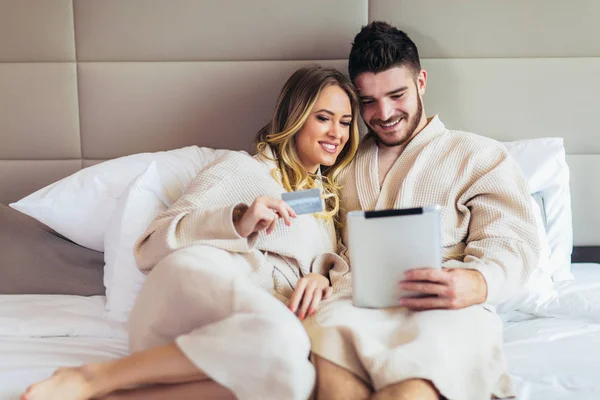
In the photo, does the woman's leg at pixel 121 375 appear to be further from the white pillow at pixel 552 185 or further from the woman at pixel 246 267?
the white pillow at pixel 552 185

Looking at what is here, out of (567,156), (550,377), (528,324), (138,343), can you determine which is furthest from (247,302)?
(567,156)

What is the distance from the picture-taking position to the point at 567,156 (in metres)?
2.08

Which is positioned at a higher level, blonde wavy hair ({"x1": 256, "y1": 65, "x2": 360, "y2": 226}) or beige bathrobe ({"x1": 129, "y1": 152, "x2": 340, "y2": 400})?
blonde wavy hair ({"x1": 256, "y1": 65, "x2": 360, "y2": 226})

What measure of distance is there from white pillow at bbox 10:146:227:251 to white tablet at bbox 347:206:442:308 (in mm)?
695

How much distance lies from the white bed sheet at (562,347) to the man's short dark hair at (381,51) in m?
0.74

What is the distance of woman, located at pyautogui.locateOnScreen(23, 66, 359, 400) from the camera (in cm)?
118

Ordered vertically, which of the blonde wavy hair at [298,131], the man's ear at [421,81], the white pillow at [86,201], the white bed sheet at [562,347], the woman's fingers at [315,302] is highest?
the man's ear at [421,81]

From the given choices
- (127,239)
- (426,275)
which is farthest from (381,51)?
(127,239)

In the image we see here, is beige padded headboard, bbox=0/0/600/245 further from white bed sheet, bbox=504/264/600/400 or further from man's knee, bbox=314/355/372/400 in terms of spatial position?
man's knee, bbox=314/355/372/400

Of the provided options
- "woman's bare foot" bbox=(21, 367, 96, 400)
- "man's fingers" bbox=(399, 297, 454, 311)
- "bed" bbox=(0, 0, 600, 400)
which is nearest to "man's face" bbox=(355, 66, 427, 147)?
"bed" bbox=(0, 0, 600, 400)

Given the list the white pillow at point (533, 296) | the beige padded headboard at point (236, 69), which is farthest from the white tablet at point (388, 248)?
the beige padded headboard at point (236, 69)

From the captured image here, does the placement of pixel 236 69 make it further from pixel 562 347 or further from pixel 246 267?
pixel 562 347

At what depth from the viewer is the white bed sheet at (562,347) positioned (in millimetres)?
1263

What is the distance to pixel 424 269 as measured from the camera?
4.48 ft
